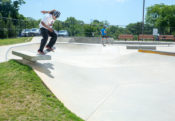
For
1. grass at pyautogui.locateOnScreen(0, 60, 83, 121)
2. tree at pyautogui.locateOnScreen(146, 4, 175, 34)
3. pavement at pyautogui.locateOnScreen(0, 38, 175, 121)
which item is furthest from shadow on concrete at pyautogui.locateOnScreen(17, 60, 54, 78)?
tree at pyautogui.locateOnScreen(146, 4, 175, 34)

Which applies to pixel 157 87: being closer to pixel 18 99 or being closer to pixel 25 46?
pixel 18 99

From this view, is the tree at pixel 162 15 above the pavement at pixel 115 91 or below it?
above

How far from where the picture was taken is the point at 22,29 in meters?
24.9

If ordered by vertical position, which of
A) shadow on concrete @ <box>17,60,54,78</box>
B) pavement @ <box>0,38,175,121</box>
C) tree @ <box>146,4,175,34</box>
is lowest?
pavement @ <box>0,38,175,121</box>

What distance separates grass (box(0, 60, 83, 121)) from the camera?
10.5 feet

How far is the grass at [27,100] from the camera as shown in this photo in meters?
3.19

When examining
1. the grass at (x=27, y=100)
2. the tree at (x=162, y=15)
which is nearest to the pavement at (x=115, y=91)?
the grass at (x=27, y=100)

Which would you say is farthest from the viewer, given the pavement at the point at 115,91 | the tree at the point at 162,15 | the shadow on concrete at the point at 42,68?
the tree at the point at 162,15

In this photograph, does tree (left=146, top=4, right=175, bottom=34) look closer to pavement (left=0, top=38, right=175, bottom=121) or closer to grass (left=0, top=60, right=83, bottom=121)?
pavement (left=0, top=38, right=175, bottom=121)

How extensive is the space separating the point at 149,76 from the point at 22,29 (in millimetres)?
21879

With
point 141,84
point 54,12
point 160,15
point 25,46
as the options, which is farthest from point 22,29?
point 160,15

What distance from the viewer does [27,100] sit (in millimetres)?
3602

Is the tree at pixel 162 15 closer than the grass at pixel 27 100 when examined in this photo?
No

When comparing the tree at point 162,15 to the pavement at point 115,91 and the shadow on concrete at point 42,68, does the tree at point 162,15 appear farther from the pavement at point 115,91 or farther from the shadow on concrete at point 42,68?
the shadow on concrete at point 42,68
